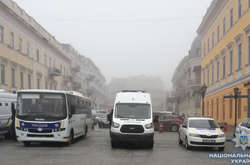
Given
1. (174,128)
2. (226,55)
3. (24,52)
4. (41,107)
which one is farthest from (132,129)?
(24,52)

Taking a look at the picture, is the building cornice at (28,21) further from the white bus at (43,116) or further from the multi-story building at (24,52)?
the white bus at (43,116)

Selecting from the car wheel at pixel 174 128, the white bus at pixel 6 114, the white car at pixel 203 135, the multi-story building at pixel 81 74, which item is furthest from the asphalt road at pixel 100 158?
the multi-story building at pixel 81 74

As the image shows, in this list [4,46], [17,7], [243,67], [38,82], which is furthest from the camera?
[38,82]

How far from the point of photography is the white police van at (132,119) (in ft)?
49.9

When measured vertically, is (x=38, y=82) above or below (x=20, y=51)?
below

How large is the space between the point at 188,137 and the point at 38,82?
36.5 meters

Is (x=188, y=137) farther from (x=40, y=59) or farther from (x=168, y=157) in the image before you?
(x=40, y=59)

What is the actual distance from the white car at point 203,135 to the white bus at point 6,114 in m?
9.81

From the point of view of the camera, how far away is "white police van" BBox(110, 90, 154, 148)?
49.9ft

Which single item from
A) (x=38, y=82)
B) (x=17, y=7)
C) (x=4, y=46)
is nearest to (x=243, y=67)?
(x=4, y=46)

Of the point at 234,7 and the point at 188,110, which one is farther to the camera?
the point at 188,110

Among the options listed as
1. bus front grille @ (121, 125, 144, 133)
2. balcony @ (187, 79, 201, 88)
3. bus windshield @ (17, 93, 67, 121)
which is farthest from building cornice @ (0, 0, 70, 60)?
bus front grille @ (121, 125, 144, 133)

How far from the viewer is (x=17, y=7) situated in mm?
39000

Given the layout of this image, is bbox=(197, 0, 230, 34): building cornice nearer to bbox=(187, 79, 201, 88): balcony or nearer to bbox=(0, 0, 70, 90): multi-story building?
bbox=(187, 79, 201, 88): balcony
